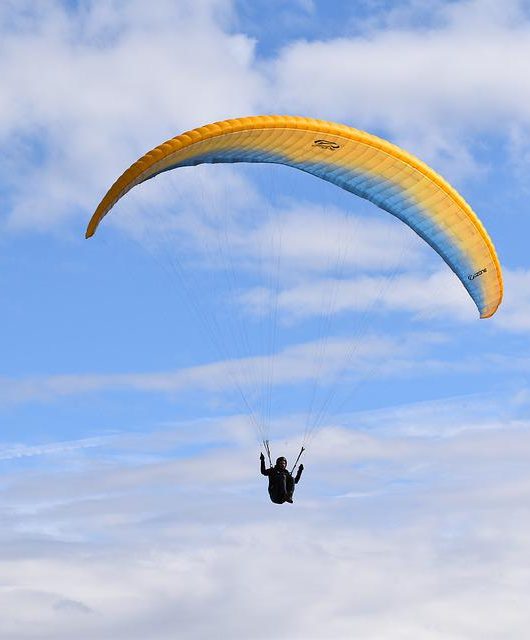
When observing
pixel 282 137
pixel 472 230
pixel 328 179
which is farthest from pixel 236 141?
pixel 472 230

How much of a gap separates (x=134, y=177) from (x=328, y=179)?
23.6 ft

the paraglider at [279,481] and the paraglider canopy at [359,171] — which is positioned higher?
the paraglider canopy at [359,171]

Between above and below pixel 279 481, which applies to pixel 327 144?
above

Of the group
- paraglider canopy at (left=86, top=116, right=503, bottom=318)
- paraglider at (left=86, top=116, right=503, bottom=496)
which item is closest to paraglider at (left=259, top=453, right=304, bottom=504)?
paraglider at (left=86, top=116, right=503, bottom=496)

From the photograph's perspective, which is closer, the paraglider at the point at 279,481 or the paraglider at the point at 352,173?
the paraglider at the point at 352,173

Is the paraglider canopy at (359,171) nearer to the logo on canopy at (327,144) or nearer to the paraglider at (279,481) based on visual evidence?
the logo on canopy at (327,144)

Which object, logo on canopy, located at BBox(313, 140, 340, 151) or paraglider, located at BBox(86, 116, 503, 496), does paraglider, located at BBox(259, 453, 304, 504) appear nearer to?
paraglider, located at BBox(86, 116, 503, 496)

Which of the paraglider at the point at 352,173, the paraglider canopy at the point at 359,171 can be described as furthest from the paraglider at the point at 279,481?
the paraglider canopy at the point at 359,171

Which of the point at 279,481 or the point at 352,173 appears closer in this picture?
the point at 279,481

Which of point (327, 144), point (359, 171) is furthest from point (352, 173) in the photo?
point (327, 144)

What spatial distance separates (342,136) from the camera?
35.7 meters

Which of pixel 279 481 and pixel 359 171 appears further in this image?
pixel 359 171

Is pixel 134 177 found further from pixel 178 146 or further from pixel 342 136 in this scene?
pixel 342 136

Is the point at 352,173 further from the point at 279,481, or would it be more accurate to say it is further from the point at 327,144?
the point at 279,481
